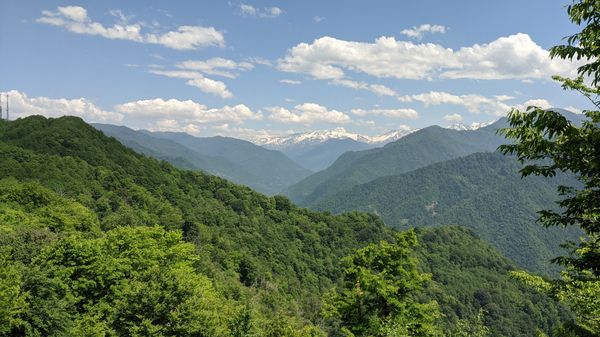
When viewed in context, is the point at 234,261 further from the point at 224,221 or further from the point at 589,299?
the point at 589,299

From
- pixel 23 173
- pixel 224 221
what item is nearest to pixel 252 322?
pixel 23 173

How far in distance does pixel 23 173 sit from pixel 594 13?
4209 inches

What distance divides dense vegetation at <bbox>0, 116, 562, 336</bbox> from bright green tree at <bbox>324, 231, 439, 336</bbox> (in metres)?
0.70

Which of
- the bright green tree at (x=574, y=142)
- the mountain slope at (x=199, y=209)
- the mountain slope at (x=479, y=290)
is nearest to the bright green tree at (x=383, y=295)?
the bright green tree at (x=574, y=142)

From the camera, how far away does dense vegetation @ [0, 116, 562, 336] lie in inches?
1168

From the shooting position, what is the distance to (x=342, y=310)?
85.3ft

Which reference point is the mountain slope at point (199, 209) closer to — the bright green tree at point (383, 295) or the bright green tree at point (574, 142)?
the bright green tree at point (383, 295)

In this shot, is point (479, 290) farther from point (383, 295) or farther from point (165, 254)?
point (383, 295)

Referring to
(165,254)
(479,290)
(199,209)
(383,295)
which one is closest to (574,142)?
(383,295)

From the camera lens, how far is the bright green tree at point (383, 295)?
80.7 feet

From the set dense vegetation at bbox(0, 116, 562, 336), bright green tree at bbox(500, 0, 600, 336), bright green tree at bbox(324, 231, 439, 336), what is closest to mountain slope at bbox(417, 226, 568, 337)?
dense vegetation at bbox(0, 116, 562, 336)

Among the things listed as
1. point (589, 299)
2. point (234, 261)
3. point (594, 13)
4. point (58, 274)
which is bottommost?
point (234, 261)

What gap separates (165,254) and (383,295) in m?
31.8

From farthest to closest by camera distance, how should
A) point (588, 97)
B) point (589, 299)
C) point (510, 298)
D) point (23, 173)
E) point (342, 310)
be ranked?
point (510, 298)
point (23, 173)
point (342, 310)
point (589, 299)
point (588, 97)
